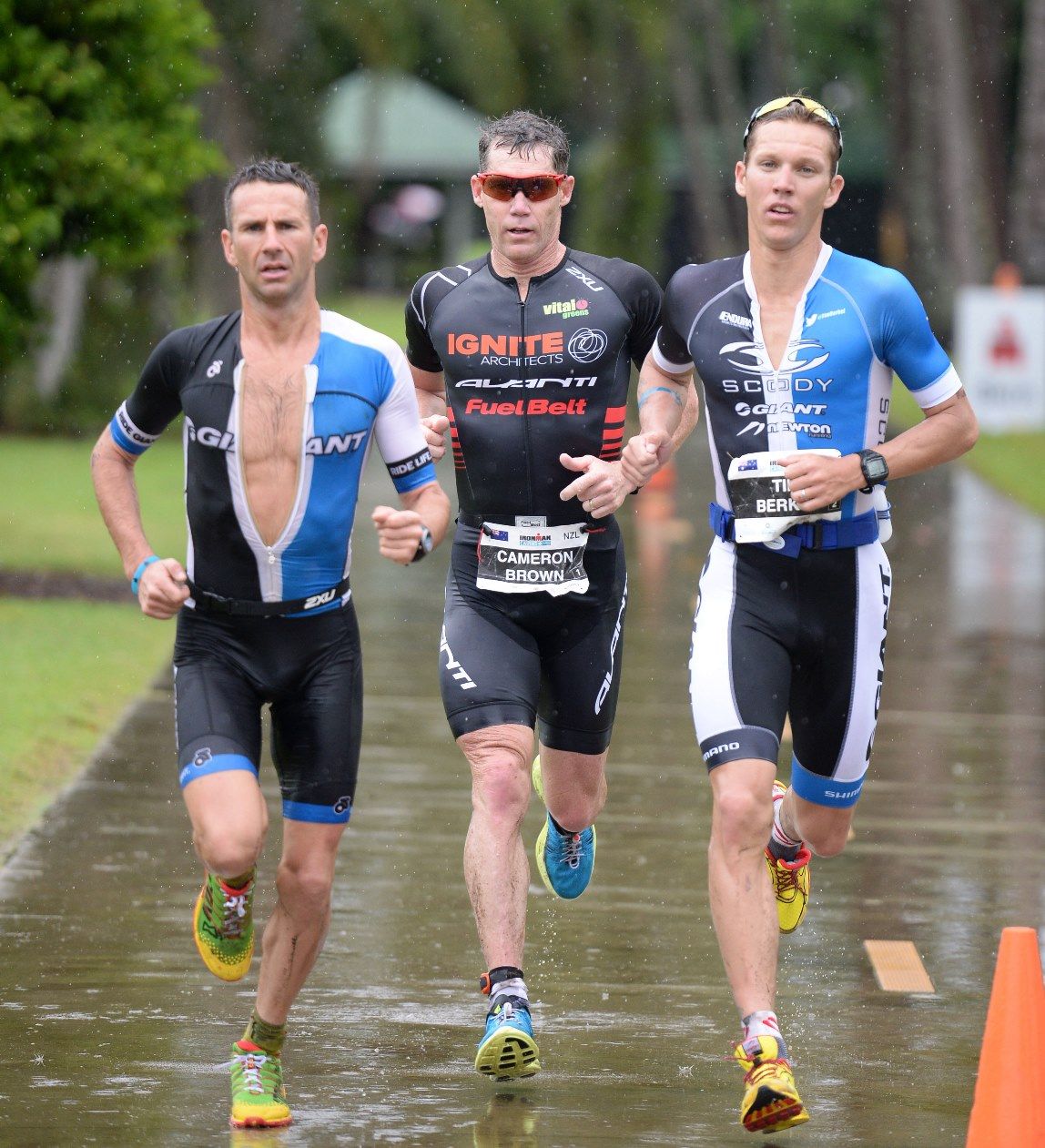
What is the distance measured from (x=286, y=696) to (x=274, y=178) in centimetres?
132

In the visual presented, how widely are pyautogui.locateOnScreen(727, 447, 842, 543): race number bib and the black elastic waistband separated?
1.15 meters

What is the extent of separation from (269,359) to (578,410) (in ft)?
3.93

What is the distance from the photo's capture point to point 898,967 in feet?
23.4

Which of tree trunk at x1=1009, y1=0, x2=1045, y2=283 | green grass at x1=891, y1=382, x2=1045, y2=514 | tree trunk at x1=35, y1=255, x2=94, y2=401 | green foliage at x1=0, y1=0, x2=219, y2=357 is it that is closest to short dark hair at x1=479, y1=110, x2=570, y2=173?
green foliage at x1=0, y1=0, x2=219, y2=357

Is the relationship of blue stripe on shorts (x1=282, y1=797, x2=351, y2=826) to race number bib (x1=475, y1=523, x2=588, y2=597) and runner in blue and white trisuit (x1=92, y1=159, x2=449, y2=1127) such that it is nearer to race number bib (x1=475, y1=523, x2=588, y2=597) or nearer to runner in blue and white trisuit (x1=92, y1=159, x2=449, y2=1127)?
runner in blue and white trisuit (x1=92, y1=159, x2=449, y2=1127)

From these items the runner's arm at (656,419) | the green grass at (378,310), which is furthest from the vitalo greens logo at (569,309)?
the green grass at (378,310)

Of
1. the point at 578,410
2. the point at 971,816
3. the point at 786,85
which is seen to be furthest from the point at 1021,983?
the point at 786,85

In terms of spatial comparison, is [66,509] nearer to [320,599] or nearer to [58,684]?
[58,684]

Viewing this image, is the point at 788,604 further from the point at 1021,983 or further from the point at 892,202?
the point at 892,202

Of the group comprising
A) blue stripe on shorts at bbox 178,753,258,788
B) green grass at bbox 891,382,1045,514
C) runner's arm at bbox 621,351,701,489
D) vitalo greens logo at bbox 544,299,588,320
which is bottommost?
blue stripe on shorts at bbox 178,753,258,788

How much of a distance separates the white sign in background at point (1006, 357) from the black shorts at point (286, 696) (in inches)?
905

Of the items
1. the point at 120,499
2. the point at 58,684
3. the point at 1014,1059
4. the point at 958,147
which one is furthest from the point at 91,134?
the point at 958,147

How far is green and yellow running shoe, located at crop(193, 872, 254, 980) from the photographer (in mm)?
5730

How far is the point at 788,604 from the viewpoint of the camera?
608 centimetres
